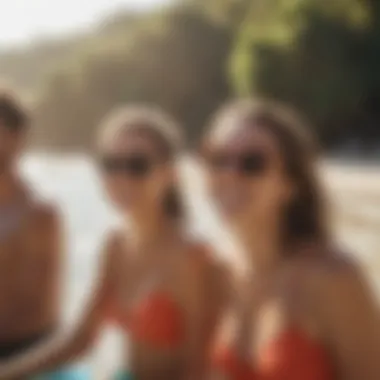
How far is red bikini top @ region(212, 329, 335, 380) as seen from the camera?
1.11 meters

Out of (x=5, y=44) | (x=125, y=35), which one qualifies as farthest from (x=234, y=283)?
(x=5, y=44)

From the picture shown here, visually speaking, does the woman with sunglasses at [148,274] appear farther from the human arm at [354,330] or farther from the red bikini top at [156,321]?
the human arm at [354,330]

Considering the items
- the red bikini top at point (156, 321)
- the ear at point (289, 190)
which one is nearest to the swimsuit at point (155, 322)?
the red bikini top at point (156, 321)

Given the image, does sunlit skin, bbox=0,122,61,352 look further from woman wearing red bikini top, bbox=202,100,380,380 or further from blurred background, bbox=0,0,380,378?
woman wearing red bikini top, bbox=202,100,380,380

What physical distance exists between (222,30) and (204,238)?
0.98ft

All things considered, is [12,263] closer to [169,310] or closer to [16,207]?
[16,207]

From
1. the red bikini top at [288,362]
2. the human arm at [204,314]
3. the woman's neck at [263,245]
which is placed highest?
the woman's neck at [263,245]

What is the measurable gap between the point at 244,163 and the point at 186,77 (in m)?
0.15

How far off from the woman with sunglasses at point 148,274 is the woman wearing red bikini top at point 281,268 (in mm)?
51

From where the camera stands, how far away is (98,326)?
1.23 meters

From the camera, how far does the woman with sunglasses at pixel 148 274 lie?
119cm

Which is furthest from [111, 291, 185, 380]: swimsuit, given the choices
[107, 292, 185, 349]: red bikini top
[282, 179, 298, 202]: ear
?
[282, 179, 298, 202]: ear

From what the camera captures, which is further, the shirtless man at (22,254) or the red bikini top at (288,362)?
the shirtless man at (22,254)

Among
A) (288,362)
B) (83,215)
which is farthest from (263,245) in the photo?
(83,215)
